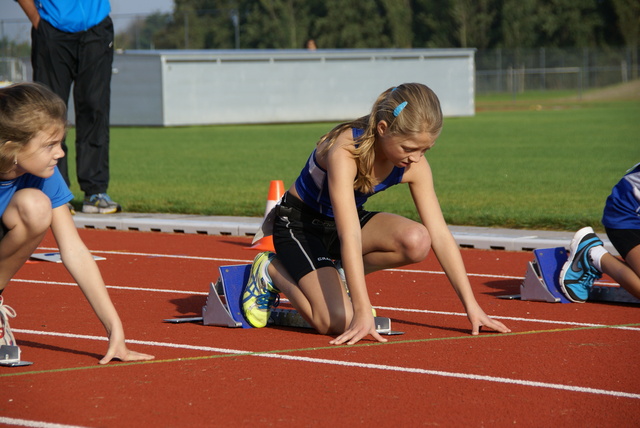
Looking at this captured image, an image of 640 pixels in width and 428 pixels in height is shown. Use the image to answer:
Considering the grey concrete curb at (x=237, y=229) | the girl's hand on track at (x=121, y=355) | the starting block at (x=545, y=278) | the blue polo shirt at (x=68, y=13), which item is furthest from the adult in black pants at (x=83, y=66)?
the girl's hand on track at (x=121, y=355)

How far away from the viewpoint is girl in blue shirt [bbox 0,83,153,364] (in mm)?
4180

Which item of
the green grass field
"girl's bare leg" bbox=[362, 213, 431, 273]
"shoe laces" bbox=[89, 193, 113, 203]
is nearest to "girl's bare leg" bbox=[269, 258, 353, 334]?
"girl's bare leg" bbox=[362, 213, 431, 273]

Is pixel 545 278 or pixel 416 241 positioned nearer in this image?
pixel 416 241

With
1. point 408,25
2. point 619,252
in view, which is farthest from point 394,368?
A: point 408,25

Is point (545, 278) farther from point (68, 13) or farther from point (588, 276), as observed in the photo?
point (68, 13)

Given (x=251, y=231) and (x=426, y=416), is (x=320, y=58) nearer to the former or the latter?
(x=251, y=231)

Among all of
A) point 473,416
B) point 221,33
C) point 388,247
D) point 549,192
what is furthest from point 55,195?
point 221,33

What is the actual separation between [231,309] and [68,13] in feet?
19.7

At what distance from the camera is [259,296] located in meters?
5.25

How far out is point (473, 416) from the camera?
355cm

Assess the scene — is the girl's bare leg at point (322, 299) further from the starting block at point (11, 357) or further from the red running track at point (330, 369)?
the starting block at point (11, 357)

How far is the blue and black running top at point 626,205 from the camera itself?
19.3 feet

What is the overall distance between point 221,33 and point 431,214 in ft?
219

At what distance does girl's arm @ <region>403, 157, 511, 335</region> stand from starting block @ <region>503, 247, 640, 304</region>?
914 mm
